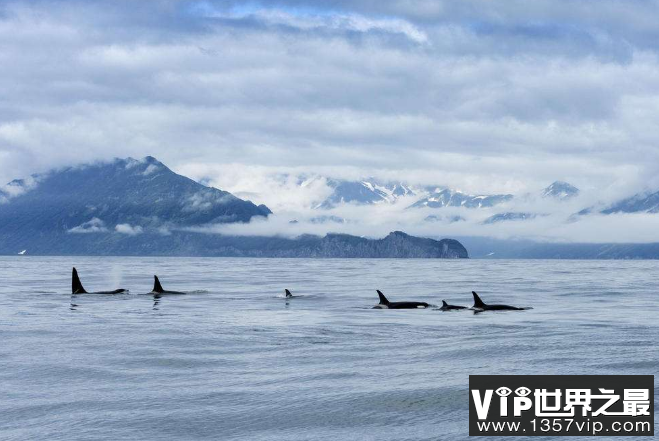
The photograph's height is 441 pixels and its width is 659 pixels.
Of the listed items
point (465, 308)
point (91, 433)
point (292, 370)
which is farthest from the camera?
point (465, 308)

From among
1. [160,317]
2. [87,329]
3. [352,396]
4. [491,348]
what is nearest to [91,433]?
[352,396]

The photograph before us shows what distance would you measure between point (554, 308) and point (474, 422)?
35687 millimetres

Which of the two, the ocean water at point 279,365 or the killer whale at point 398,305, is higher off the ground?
the killer whale at point 398,305

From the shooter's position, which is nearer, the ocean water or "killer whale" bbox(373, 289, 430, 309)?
the ocean water

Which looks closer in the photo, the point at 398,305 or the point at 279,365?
the point at 279,365

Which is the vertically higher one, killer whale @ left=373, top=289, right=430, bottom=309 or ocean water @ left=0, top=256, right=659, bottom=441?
killer whale @ left=373, top=289, right=430, bottom=309

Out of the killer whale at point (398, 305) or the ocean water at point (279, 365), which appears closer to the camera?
the ocean water at point (279, 365)

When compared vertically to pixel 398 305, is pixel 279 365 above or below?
below

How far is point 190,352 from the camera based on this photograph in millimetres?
31656

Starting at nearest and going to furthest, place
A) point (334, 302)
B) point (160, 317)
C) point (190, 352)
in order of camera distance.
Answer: point (190, 352)
point (160, 317)
point (334, 302)

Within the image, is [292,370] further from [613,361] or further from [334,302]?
[334,302]

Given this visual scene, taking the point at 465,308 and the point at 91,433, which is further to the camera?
the point at 465,308

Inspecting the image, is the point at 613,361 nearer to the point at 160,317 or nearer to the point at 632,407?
the point at 632,407

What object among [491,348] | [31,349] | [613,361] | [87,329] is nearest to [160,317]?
[87,329]
